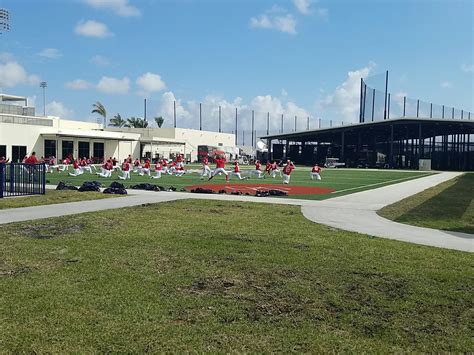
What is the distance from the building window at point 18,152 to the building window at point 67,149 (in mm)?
5885

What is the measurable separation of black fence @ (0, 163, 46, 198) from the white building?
117ft

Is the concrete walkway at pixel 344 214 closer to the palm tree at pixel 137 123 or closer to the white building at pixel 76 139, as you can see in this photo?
the white building at pixel 76 139

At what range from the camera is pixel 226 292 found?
6289mm

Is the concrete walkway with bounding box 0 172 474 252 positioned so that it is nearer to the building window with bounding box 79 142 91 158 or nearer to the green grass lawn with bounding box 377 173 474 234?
the green grass lawn with bounding box 377 173 474 234

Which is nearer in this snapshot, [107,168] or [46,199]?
[46,199]

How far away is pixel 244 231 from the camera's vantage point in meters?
11.0

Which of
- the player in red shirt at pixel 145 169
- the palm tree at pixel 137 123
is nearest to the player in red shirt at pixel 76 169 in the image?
the player in red shirt at pixel 145 169

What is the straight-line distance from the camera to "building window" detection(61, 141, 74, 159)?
60.7 meters

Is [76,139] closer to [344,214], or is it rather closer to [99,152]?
[99,152]

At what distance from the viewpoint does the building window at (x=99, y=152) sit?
66488 mm

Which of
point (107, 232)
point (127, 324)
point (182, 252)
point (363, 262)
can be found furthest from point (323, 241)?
point (127, 324)

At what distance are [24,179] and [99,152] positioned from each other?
49.0 meters

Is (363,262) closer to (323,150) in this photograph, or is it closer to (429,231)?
(429,231)

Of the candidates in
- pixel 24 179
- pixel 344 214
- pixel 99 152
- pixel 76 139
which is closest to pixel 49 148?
pixel 76 139
